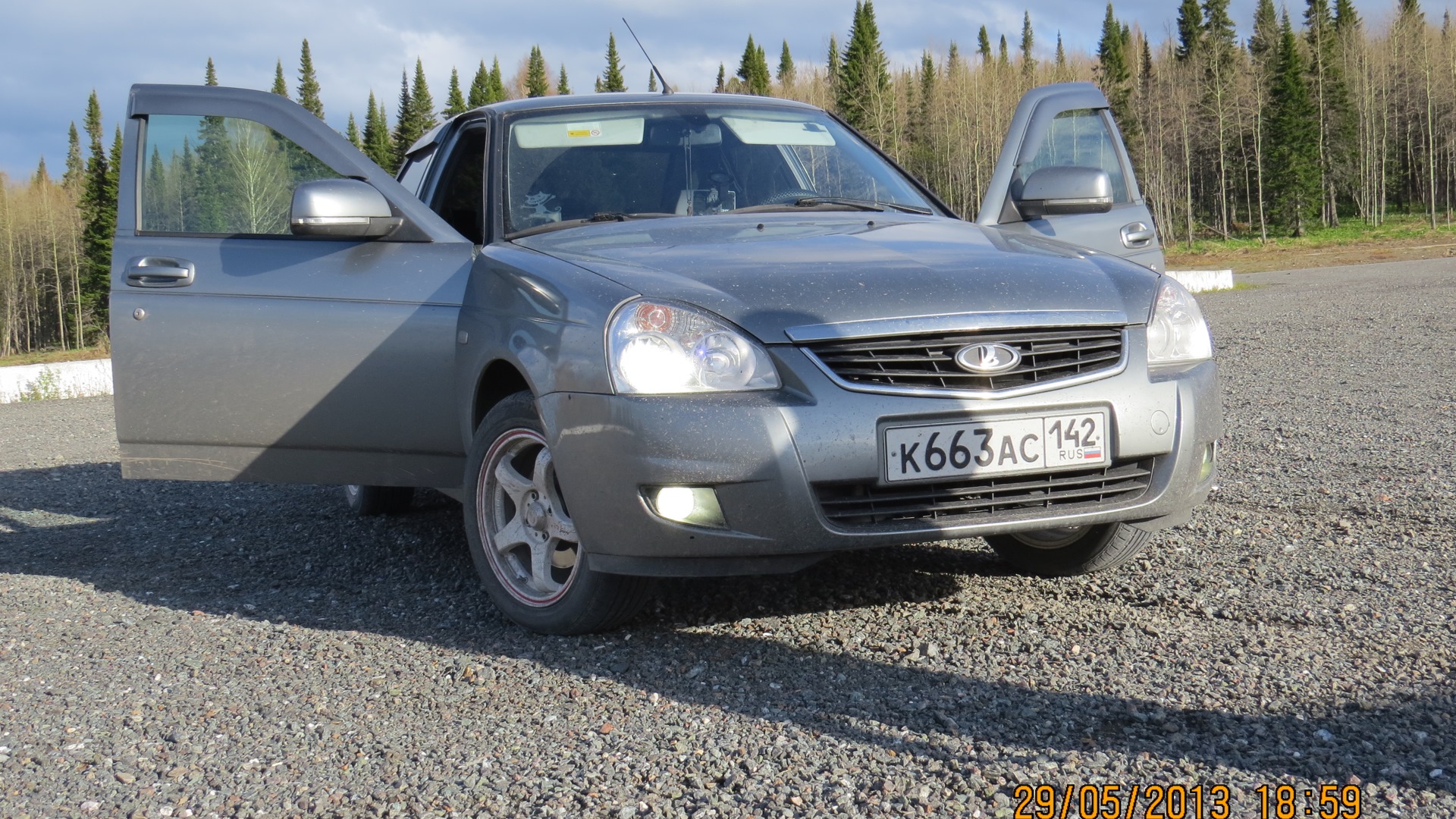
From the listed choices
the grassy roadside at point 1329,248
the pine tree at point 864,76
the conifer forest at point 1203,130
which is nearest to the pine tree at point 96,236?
the conifer forest at point 1203,130

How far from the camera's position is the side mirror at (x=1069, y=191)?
4.46 metres

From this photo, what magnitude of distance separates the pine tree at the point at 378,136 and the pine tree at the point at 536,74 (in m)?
12.2

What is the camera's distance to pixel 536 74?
113875 mm

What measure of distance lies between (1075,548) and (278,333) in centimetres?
260

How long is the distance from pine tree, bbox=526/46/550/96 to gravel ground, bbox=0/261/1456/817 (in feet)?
338

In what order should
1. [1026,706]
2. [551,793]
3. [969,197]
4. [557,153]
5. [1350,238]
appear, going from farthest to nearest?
[969,197] < [1350,238] < [557,153] < [1026,706] < [551,793]

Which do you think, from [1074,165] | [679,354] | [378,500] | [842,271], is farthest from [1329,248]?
[679,354]

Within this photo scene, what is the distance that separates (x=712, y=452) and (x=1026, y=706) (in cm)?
91

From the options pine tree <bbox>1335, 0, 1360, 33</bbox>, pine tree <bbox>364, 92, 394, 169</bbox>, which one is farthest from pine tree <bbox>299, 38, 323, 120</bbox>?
pine tree <bbox>1335, 0, 1360, 33</bbox>

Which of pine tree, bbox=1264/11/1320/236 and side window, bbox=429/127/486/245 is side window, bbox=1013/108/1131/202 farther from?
pine tree, bbox=1264/11/1320/236

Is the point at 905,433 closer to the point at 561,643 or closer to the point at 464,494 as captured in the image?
the point at 561,643

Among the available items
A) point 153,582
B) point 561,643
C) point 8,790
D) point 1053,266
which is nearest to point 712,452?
point 561,643

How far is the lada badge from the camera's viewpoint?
314 cm

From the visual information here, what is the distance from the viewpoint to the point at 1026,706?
2793 mm
